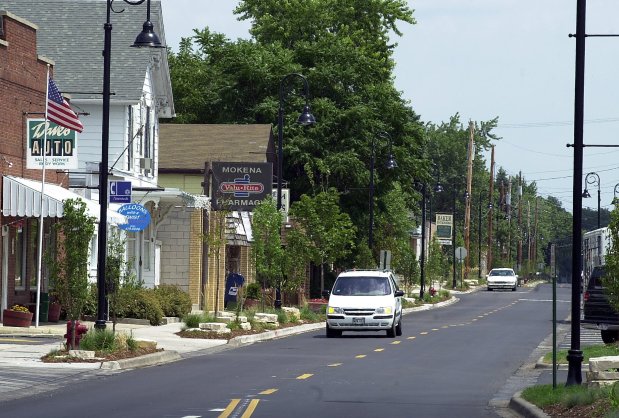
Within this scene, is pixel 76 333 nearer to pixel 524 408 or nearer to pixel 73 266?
pixel 73 266

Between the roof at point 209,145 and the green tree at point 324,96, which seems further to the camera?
the green tree at point 324,96

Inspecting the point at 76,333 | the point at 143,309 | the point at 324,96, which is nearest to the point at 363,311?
the point at 143,309

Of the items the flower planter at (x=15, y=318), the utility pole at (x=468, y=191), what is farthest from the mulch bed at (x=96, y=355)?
the utility pole at (x=468, y=191)

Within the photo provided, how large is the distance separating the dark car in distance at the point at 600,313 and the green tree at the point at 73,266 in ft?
47.6

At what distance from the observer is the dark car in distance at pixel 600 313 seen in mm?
36188

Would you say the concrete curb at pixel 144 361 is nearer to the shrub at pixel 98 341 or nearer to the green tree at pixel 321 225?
the shrub at pixel 98 341

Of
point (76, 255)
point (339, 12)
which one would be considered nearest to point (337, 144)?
point (339, 12)

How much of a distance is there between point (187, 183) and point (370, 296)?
22.1 m

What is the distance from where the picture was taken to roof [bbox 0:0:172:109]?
45688mm

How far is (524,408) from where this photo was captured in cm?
1788

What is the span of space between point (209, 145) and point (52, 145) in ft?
81.3

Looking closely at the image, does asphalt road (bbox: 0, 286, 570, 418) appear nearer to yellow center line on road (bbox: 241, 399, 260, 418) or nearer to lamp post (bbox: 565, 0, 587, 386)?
yellow center line on road (bbox: 241, 399, 260, 418)

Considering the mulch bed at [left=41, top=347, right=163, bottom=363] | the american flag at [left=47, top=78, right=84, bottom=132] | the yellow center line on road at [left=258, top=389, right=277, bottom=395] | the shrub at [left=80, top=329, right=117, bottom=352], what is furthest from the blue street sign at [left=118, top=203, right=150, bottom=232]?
the yellow center line on road at [left=258, top=389, right=277, bottom=395]

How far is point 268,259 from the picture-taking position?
47.1m
